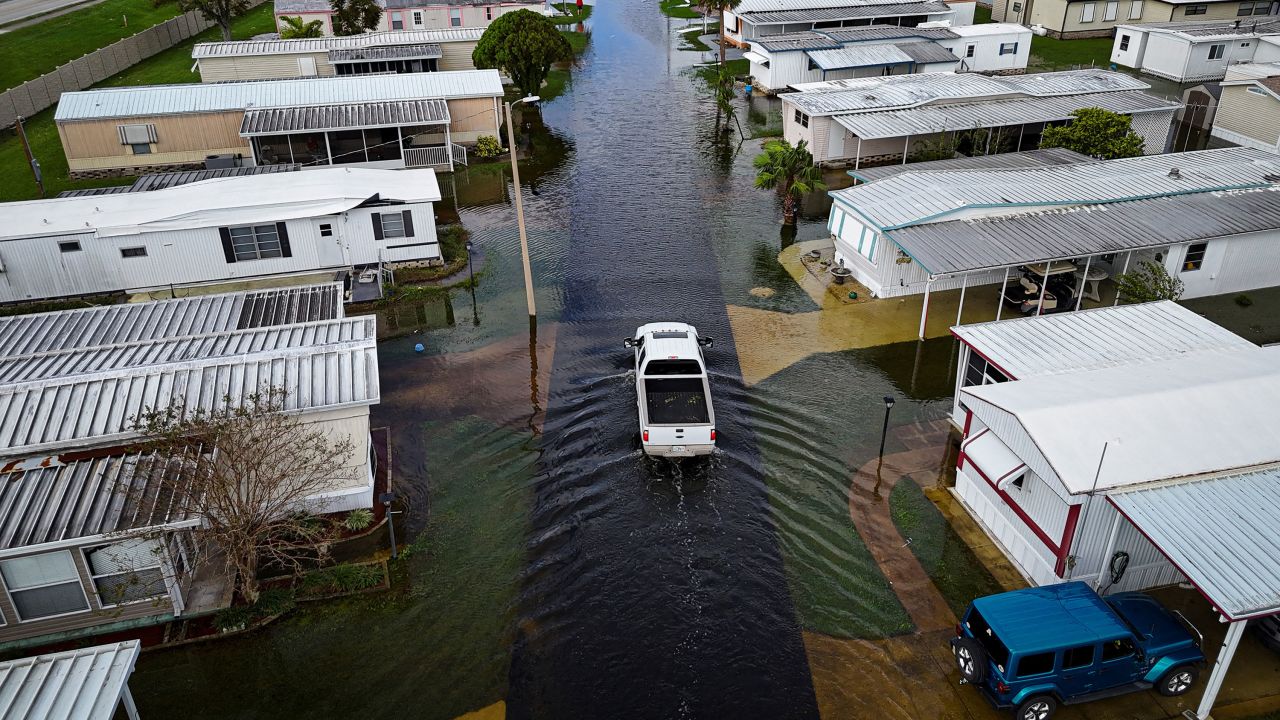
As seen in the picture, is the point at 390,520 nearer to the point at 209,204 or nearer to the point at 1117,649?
the point at 1117,649

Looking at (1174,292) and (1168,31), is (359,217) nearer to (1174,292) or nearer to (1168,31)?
A: (1174,292)

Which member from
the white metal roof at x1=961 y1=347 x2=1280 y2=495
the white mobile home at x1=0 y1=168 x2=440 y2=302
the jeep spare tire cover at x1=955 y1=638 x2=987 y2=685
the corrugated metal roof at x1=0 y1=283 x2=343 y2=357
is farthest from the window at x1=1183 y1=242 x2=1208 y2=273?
the corrugated metal roof at x1=0 y1=283 x2=343 y2=357

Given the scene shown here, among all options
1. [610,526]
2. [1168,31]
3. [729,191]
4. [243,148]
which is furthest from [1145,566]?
[1168,31]

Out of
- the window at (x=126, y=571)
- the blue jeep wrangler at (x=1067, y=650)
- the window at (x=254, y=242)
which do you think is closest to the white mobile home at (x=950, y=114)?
the window at (x=254, y=242)

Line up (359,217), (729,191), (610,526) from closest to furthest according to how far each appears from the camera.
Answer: (610,526), (359,217), (729,191)

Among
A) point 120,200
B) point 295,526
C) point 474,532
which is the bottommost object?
point 474,532

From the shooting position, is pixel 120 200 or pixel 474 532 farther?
pixel 120 200

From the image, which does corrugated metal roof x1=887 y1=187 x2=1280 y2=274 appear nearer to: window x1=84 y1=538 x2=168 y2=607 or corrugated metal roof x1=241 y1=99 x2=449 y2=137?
window x1=84 y1=538 x2=168 y2=607
